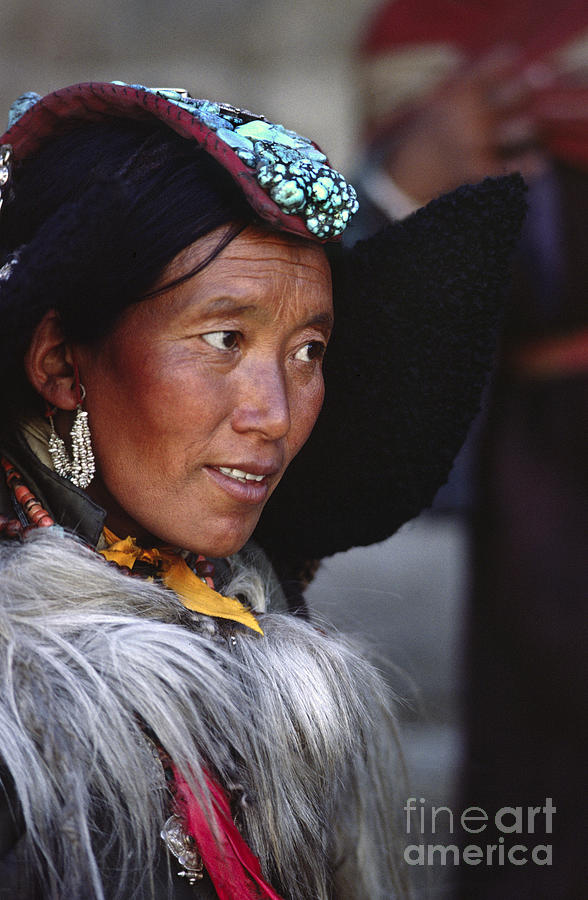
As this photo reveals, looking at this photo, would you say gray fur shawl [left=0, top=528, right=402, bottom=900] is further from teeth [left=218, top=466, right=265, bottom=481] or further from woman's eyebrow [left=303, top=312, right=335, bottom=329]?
woman's eyebrow [left=303, top=312, right=335, bottom=329]

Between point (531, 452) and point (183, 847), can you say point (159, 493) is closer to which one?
point (183, 847)

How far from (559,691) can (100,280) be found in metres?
1.96

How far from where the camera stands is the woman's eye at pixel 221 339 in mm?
1297

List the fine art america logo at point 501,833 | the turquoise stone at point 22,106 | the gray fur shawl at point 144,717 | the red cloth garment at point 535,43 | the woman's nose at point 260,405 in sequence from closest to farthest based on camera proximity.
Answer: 1. the gray fur shawl at point 144,717
2. the woman's nose at point 260,405
3. the turquoise stone at point 22,106
4. the fine art america logo at point 501,833
5. the red cloth garment at point 535,43

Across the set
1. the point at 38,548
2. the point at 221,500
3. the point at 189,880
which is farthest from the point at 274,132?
the point at 189,880

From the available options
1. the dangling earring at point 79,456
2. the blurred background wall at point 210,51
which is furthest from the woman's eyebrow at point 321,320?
the blurred background wall at point 210,51

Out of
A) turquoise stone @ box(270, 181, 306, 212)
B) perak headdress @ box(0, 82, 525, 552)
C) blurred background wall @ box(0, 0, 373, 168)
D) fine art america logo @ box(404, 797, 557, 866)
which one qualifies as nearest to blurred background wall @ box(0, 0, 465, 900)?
blurred background wall @ box(0, 0, 373, 168)

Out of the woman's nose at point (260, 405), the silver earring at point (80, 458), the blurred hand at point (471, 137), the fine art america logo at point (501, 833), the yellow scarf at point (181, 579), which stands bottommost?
the fine art america logo at point (501, 833)

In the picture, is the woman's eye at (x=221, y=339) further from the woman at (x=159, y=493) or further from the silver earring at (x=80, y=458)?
the silver earring at (x=80, y=458)

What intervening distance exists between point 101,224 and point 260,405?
0.31 metres

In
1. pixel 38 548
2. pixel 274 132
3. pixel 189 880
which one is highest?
pixel 274 132

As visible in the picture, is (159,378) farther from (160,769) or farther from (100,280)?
(160,769)

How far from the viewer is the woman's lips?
1352mm

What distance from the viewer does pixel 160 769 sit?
1.17 meters
